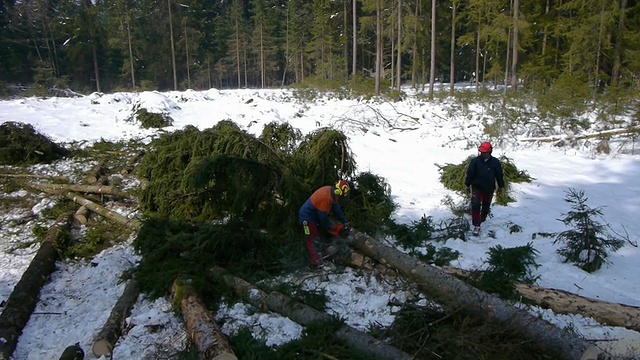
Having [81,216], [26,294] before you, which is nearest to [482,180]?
[26,294]

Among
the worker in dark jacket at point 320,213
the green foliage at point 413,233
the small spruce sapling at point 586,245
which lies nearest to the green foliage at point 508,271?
the small spruce sapling at point 586,245

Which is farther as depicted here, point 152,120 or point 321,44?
point 321,44

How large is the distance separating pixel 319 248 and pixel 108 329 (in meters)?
3.13

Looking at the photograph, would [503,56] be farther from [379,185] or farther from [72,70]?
[72,70]

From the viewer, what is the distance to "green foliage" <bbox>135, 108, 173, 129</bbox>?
17.2m

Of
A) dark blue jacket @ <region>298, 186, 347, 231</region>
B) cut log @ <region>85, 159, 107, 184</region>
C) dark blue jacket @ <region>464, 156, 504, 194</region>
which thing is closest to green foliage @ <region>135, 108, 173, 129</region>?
cut log @ <region>85, 159, 107, 184</region>

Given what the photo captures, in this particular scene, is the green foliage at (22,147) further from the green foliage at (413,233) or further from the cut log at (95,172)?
the green foliage at (413,233)

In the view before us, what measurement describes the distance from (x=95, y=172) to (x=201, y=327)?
8389mm

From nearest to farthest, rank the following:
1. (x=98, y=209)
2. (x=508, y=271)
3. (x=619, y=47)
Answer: (x=508, y=271), (x=98, y=209), (x=619, y=47)

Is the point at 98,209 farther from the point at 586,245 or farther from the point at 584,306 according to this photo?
the point at 586,245

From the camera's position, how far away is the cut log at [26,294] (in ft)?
14.6

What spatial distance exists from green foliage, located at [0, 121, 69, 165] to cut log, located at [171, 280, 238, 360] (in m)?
9.99

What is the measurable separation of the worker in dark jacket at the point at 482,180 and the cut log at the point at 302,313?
419 centimetres

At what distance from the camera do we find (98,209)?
8.18 m
